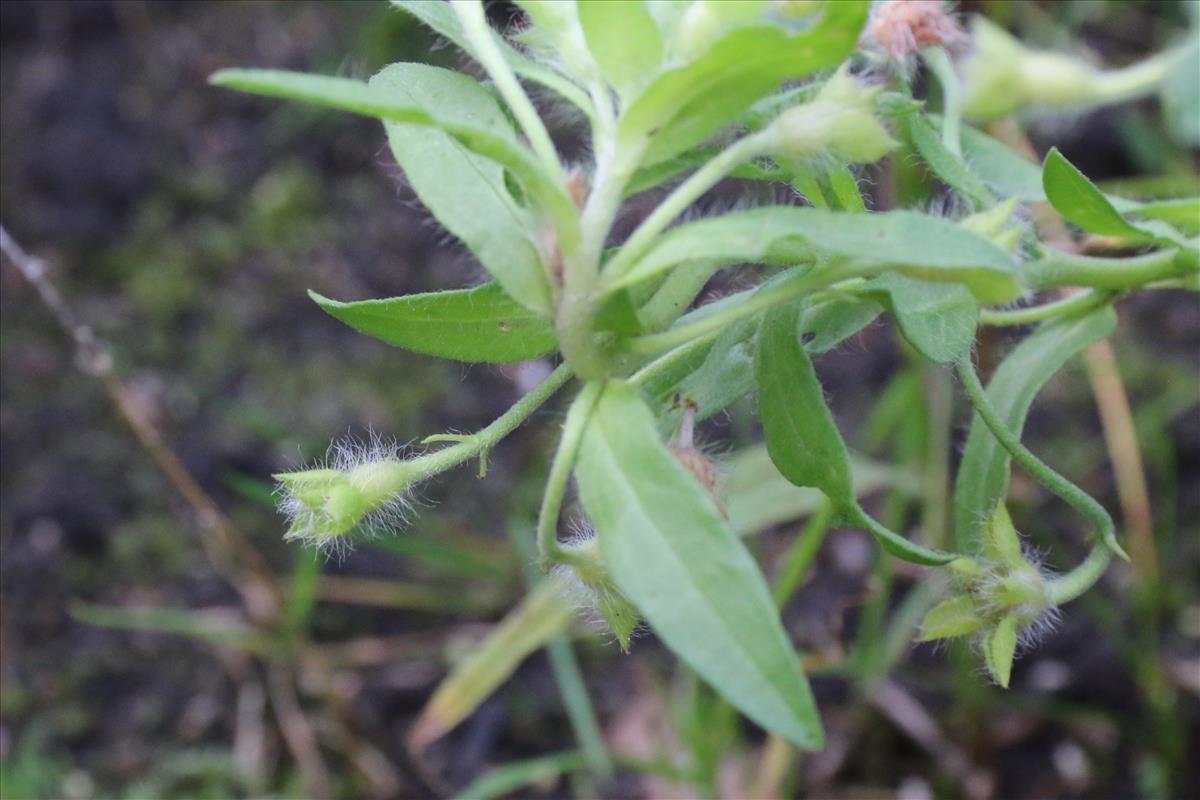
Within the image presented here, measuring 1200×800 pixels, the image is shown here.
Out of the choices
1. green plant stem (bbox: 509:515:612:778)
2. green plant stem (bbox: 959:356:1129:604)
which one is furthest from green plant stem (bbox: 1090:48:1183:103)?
green plant stem (bbox: 509:515:612:778)

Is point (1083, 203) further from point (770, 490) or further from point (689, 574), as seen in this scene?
point (770, 490)

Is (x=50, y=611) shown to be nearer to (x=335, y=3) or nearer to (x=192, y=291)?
(x=192, y=291)

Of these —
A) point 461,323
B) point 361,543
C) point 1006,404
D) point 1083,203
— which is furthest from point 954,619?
point 361,543

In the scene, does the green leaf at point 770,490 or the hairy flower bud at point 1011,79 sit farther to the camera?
the green leaf at point 770,490

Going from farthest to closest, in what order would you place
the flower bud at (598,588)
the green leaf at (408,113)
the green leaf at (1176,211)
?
the green leaf at (1176,211), the flower bud at (598,588), the green leaf at (408,113)

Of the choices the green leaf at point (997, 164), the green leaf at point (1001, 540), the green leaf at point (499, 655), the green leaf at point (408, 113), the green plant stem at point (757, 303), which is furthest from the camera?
the green leaf at point (499, 655)

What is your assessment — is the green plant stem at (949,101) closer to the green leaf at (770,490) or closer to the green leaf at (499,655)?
the green leaf at (770,490)

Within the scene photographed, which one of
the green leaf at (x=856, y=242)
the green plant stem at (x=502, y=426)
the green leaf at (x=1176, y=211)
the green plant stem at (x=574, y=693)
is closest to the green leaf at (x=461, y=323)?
the green plant stem at (x=502, y=426)

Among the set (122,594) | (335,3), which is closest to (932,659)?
(122,594)
